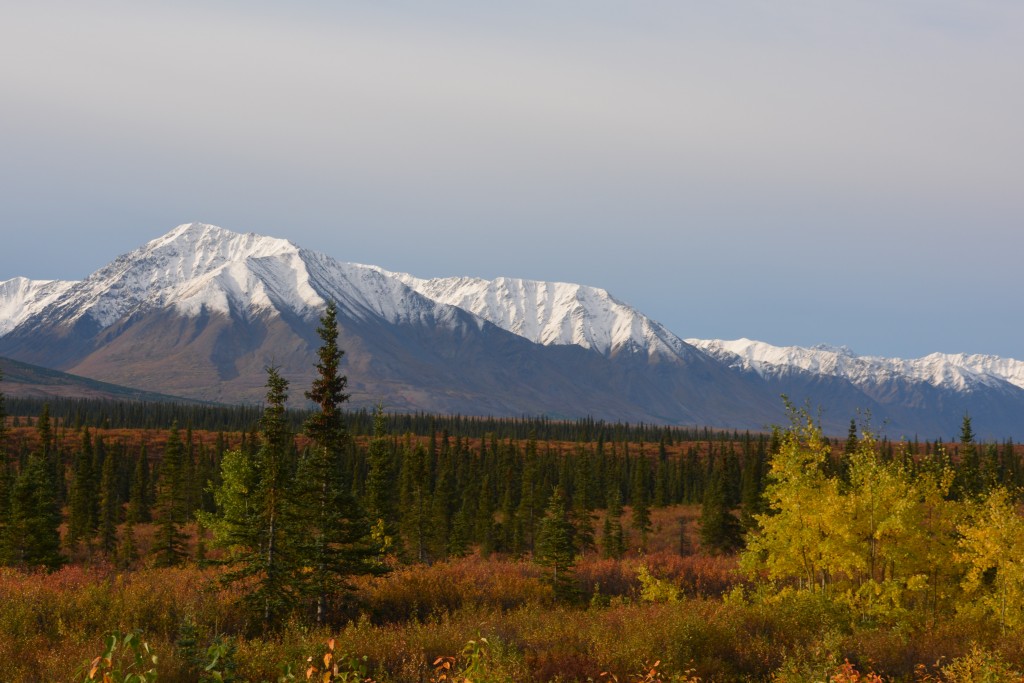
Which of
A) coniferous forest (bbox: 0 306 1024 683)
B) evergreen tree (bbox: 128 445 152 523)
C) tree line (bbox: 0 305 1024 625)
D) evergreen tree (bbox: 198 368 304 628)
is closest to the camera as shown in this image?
coniferous forest (bbox: 0 306 1024 683)

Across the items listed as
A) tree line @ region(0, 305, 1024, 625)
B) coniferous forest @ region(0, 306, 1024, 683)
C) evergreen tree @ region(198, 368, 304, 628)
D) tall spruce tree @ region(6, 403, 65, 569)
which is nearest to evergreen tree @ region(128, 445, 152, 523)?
tree line @ region(0, 305, 1024, 625)

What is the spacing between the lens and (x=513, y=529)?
77.9 m

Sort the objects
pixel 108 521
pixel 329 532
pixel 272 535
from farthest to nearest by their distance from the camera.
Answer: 1. pixel 108 521
2. pixel 329 532
3. pixel 272 535

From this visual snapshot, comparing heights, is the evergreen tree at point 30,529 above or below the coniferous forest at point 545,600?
below

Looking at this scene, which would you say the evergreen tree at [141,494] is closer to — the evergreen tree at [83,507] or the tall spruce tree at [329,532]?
the evergreen tree at [83,507]

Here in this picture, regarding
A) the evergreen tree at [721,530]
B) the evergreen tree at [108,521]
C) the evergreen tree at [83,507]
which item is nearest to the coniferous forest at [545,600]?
the evergreen tree at [721,530]

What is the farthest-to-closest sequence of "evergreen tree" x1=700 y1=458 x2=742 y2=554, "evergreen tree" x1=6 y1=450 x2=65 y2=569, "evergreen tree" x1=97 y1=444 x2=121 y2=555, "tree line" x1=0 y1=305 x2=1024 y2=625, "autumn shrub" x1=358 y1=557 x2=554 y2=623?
"evergreen tree" x1=97 y1=444 x2=121 y2=555, "evergreen tree" x1=700 y1=458 x2=742 y2=554, "evergreen tree" x1=6 y1=450 x2=65 y2=569, "autumn shrub" x1=358 y1=557 x2=554 y2=623, "tree line" x1=0 y1=305 x2=1024 y2=625

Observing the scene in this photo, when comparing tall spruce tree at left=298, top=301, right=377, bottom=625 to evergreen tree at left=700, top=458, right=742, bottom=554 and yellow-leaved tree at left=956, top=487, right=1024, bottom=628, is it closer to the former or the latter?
yellow-leaved tree at left=956, top=487, right=1024, bottom=628

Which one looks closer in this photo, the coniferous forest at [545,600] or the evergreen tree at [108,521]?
the coniferous forest at [545,600]

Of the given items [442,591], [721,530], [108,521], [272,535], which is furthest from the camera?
[108,521]

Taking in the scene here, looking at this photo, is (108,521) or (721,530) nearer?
(721,530)

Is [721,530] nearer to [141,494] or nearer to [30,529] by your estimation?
[30,529]

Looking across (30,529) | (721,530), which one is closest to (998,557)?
(721,530)

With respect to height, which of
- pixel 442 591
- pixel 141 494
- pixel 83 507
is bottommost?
pixel 141 494
